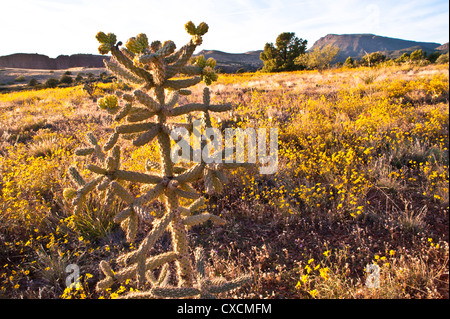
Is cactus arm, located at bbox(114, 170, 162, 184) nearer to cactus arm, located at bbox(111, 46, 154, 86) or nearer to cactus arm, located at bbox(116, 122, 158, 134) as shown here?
cactus arm, located at bbox(116, 122, 158, 134)

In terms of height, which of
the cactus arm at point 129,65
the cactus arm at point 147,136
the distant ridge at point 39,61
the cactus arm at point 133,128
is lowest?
the cactus arm at point 147,136

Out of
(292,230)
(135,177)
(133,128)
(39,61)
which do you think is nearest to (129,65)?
(133,128)

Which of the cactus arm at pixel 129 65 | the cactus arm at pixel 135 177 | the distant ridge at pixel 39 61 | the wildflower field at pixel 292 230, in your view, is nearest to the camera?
the cactus arm at pixel 129 65

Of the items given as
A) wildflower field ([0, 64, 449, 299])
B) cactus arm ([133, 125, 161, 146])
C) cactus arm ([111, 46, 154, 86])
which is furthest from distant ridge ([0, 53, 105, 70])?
cactus arm ([133, 125, 161, 146])

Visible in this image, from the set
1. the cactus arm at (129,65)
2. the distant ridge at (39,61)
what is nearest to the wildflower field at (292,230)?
the cactus arm at (129,65)

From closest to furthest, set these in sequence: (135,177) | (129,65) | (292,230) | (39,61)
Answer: (129,65) < (135,177) < (292,230) < (39,61)

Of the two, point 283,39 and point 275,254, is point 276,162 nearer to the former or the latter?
point 275,254

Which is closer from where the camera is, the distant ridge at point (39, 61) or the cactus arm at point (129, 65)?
the cactus arm at point (129, 65)

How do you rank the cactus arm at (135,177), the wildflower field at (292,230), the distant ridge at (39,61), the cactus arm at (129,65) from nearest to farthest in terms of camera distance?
the cactus arm at (129,65) → the cactus arm at (135,177) → the wildflower field at (292,230) → the distant ridge at (39,61)

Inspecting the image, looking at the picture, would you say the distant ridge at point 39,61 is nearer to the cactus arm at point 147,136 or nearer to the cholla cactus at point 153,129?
the cholla cactus at point 153,129

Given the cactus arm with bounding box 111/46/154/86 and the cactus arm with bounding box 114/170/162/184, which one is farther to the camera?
the cactus arm with bounding box 114/170/162/184

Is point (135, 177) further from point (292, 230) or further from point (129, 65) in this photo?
point (292, 230)

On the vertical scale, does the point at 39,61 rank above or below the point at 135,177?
above
